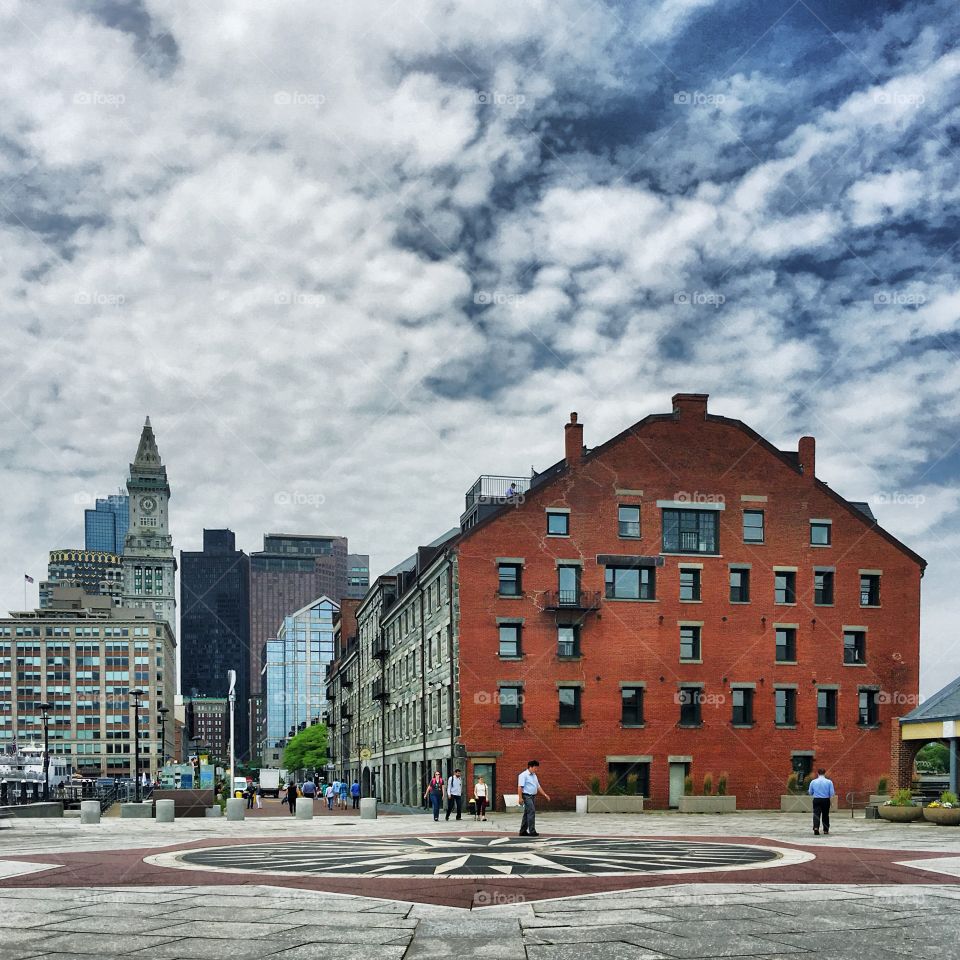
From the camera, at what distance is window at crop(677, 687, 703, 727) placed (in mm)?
49250

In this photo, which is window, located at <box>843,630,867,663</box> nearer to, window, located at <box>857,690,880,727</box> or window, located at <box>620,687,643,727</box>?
window, located at <box>857,690,880,727</box>

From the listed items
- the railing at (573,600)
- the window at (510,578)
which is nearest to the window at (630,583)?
the railing at (573,600)

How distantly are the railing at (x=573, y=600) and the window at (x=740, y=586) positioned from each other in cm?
688

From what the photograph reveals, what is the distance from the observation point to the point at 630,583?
164ft

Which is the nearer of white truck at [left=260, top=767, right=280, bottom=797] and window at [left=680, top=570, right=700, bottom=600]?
window at [left=680, top=570, right=700, bottom=600]

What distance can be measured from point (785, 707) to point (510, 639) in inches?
536

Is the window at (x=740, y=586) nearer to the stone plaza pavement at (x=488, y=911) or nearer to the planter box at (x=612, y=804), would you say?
the planter box at (x=612, y=804)

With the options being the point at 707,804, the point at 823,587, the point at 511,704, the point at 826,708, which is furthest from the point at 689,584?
the point at 707,804

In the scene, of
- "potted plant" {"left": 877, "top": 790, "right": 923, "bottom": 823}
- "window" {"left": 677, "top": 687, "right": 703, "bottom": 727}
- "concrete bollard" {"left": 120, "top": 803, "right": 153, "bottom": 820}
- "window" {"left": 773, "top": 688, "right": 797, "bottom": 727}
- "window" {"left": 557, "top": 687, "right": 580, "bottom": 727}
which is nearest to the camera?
"potted plant" {"left": 877, "top": 790, "right": 923, "bottom": 823}

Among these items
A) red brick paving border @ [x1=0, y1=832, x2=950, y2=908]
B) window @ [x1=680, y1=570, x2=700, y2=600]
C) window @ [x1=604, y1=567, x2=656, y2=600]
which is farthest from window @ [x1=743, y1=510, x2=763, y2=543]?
red brick paving border @ [x1=0, y1=832, x2=950, y2=908]

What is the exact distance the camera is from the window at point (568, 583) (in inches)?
1940

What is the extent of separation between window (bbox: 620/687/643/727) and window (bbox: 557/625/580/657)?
2874mm

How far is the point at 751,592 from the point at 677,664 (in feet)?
16.9

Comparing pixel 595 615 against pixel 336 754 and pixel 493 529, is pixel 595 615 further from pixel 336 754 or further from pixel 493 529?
pixel 336 754
